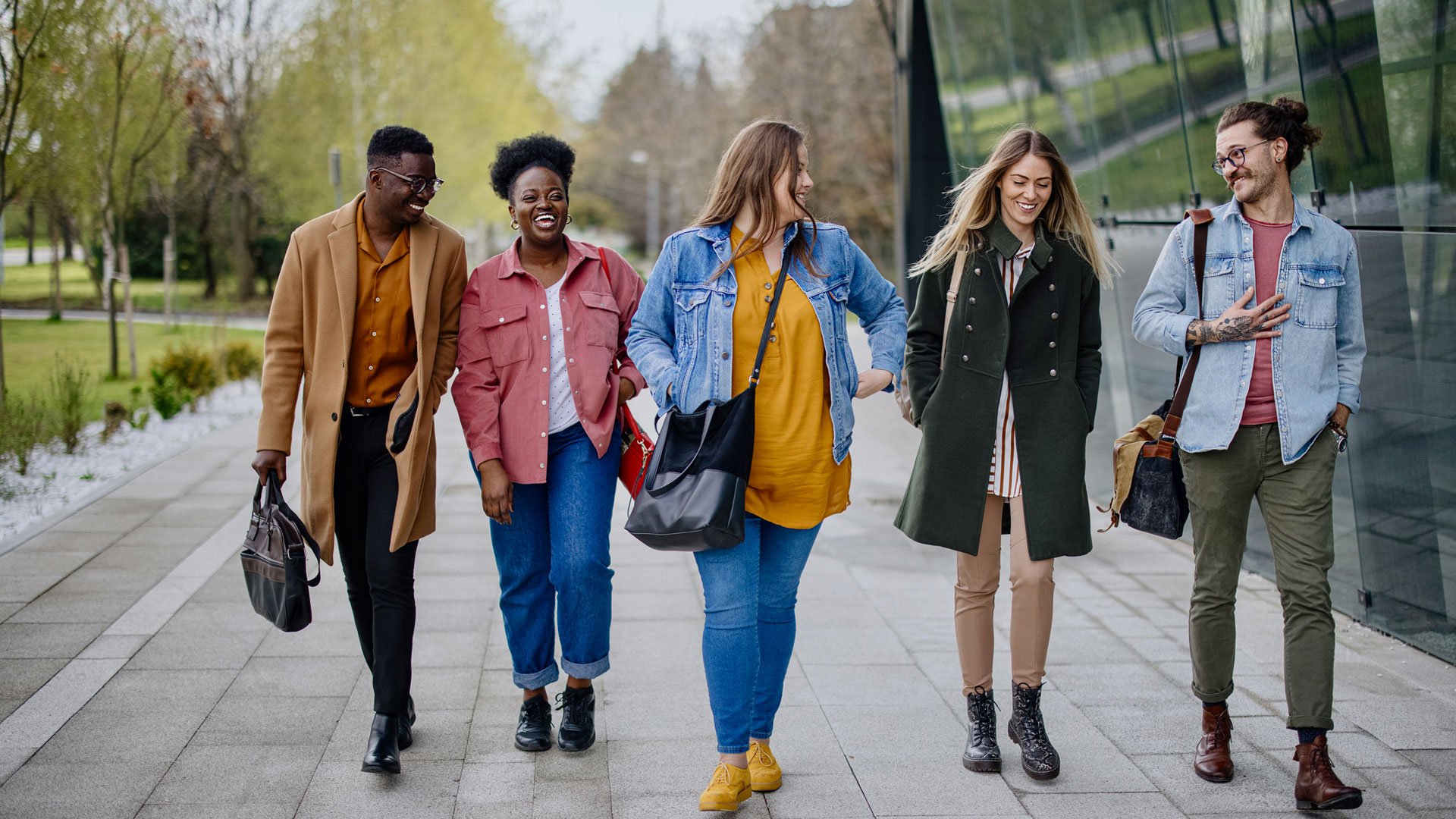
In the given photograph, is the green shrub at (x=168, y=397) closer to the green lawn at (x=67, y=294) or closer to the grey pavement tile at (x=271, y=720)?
the grey pavement tile at (x=271, y=720)

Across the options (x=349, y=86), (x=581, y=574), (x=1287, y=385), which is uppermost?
(x=349, y=86)

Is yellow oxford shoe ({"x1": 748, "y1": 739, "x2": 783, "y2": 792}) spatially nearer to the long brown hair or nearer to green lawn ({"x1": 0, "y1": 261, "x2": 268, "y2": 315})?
the long brown hair

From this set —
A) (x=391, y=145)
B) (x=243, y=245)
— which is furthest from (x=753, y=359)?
(x=243, y=245)

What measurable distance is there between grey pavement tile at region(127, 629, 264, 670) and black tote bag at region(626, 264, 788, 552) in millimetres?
2248

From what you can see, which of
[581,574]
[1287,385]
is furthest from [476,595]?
[1287,385]

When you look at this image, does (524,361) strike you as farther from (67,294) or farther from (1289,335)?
(67,294)

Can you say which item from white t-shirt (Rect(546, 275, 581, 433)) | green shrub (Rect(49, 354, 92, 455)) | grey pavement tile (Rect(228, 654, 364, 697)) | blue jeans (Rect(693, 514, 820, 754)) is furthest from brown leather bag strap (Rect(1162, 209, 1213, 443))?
green shrub (Rect(49, 354, 92, 455))

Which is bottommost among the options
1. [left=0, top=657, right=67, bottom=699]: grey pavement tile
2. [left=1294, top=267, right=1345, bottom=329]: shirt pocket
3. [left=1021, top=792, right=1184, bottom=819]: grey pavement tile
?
[left=1021, top=792, right=1184, bottom=819]: grey pavement tile

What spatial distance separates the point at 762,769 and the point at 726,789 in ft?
0.81

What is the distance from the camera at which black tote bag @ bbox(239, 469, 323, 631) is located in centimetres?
370

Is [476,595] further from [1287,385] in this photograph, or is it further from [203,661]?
[1287,385]

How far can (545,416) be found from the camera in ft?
12.6

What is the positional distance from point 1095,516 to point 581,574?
4.86m

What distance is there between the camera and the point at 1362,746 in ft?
13.2
